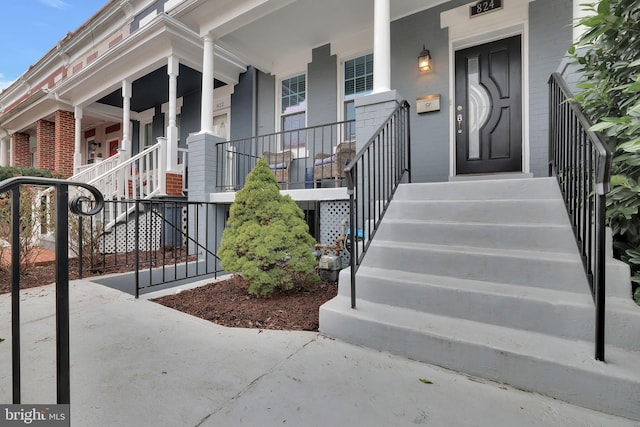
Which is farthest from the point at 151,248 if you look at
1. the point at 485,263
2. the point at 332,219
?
the point at 485,263

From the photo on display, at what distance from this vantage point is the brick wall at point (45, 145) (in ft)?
30.6

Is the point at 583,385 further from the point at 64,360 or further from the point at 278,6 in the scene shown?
the point at 278,6

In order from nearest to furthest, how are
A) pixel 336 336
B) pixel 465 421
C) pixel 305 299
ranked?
pixel 465 421 → pixel 336 336 → pixel 305 299

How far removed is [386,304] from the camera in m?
2.18

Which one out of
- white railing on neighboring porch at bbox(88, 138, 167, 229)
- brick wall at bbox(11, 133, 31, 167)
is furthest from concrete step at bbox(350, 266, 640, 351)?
brick wall at bbox(11, 133, 31, 167)

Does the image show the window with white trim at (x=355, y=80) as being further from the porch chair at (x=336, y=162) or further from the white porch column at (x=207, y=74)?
the white porch column at (x=207, y=74)

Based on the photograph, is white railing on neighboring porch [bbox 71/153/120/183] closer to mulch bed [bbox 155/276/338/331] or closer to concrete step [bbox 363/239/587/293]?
mulch bed [bbox 155/276/338/331]

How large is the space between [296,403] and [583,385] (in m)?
1.31

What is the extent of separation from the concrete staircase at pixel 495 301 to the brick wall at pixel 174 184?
4513 millimetres

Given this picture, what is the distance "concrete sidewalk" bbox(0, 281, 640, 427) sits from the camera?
1.34 metres

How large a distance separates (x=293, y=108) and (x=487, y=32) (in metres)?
3.43

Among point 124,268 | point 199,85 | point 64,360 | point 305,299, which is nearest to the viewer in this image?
point 64,360

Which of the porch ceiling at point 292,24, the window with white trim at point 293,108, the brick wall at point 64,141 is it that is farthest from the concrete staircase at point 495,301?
the brick wall at point 64,141

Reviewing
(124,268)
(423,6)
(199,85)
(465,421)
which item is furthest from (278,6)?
(465,421)
